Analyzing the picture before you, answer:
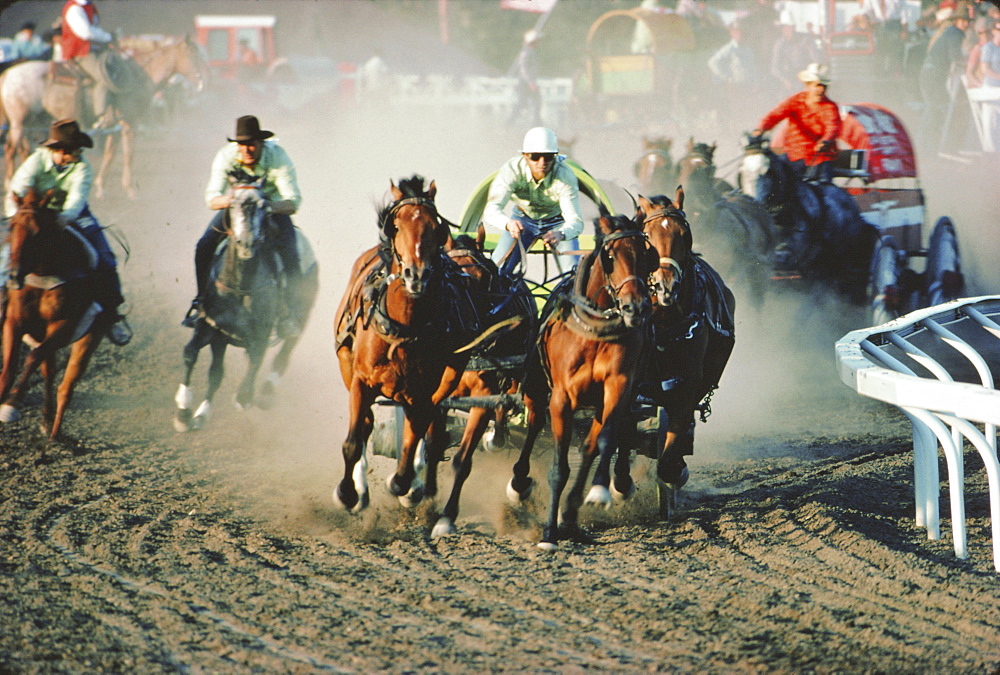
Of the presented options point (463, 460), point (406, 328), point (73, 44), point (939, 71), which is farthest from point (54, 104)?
point (939, 71)

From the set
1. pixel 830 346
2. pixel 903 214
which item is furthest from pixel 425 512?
pixel 903 214

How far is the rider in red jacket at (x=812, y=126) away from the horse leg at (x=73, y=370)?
6.84 metres

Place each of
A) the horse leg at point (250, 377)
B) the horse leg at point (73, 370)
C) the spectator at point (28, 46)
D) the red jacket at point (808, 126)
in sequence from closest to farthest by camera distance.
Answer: the horse leg at point (73, 370)
the horse leg at point (250, 377)
the red jacket at point (808, 126)
the spectator at point (28, 46)

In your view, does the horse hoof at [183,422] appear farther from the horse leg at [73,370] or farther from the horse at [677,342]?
the horse at [677,342]

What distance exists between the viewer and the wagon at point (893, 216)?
11.2 m

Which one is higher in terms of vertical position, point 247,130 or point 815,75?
point 815,75

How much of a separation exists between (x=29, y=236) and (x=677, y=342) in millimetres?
4585

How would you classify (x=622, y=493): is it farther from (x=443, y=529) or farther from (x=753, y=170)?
(x=753, y=170)

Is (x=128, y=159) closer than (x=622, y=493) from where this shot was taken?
No

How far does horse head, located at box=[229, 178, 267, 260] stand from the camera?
789 centimetres

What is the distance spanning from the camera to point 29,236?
7.64 m

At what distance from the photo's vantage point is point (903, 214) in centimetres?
1182

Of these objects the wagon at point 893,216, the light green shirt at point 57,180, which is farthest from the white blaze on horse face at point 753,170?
the light green shirt at point 57,180

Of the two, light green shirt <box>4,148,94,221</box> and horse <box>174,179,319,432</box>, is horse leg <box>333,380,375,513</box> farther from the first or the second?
light green shirt <box>4,148,94,221</box>
